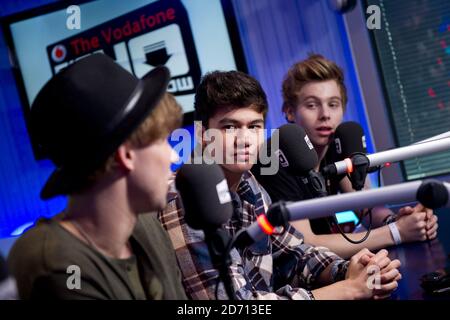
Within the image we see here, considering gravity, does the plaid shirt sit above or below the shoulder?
below

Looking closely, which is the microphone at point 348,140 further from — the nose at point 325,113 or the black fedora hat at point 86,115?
the black fedora hat at point 86,115

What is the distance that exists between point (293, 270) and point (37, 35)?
3.74m

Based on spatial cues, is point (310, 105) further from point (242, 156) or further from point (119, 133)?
point (119, 133)

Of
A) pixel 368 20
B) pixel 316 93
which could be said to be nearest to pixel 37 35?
pixel 368 20

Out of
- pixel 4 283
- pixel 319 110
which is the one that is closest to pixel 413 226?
pixel 319 110

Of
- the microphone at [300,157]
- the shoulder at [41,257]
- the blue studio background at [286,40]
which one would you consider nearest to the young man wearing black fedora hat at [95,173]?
the shoulder at [41,257]

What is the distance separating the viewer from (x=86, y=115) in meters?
1.23

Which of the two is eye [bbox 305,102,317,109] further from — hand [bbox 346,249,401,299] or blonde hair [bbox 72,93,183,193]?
blonde hair [bbox 72,93,183,193]

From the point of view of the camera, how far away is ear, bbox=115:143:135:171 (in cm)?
127

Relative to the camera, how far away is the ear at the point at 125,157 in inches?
50.1

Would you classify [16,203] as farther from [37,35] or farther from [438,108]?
[438,108]

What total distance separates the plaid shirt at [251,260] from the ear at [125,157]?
1.15ft

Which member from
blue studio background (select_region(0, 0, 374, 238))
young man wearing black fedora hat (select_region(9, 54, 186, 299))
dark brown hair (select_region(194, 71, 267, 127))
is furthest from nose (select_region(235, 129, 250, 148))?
blue studio background (select_region(0, 0, 374, 238))

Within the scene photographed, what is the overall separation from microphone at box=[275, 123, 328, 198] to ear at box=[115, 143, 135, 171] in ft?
2.08
